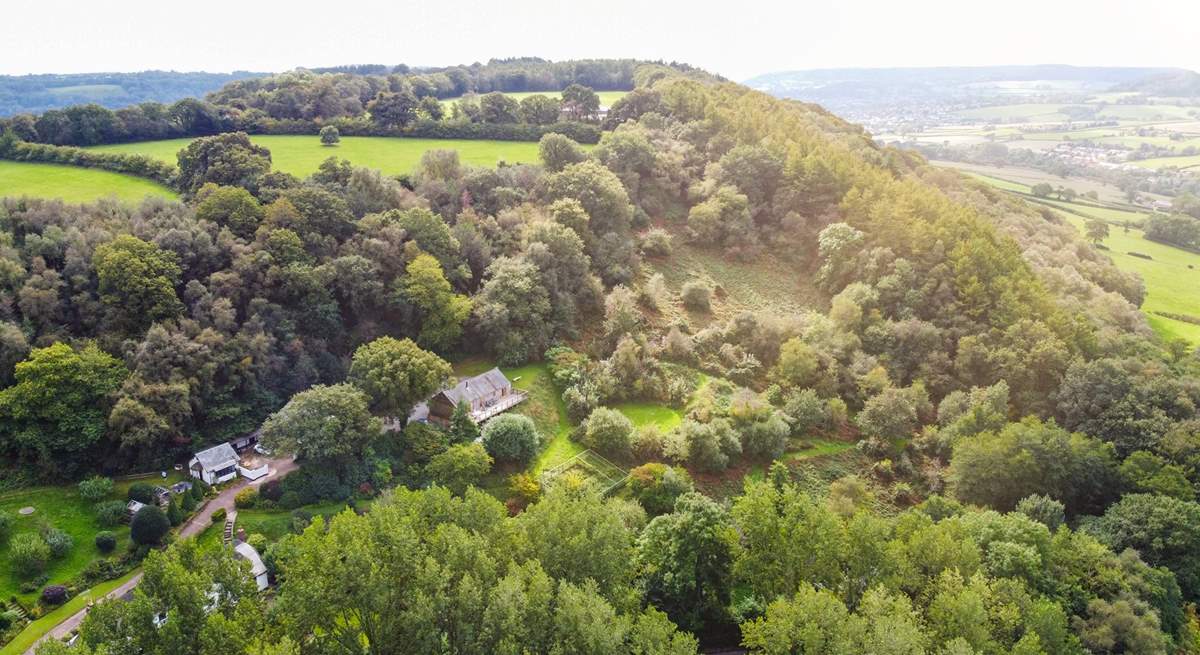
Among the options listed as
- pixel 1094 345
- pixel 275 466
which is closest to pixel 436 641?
pixel 275 466

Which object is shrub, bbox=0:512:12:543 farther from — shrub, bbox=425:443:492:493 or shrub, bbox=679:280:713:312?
shrub, bbox=679:280:713:312

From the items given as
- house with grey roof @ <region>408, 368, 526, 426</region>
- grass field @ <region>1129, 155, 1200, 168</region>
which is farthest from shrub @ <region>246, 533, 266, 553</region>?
grass field @ <region>1129, 155, 1200, 168</region>

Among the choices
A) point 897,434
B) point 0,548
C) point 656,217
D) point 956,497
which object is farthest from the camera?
point 656,217

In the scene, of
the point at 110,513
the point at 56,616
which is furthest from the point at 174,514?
the point at 56,616

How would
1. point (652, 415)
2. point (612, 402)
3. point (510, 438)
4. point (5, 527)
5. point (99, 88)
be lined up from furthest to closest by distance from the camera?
point (99, 88) < point (612, 402) < point (652, 415) < point (510, 438) < point (5, 527)

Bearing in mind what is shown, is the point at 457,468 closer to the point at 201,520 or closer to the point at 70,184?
the point at 201,520

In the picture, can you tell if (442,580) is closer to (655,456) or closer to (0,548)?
(655,456)

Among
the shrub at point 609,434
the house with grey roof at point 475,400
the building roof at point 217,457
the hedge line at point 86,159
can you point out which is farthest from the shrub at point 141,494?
the hedge line at point 86,159
